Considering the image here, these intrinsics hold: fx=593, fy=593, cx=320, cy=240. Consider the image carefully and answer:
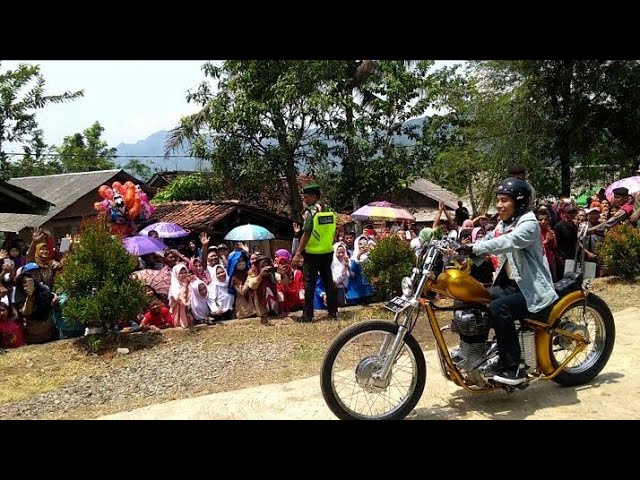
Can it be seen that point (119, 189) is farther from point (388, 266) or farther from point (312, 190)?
point (388, 266)

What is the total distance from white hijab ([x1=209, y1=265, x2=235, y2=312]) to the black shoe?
468cm

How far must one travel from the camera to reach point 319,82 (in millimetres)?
17938

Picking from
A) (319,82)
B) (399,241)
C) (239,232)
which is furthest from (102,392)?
(319,82)

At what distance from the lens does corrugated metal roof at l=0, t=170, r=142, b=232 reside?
76.6 ft

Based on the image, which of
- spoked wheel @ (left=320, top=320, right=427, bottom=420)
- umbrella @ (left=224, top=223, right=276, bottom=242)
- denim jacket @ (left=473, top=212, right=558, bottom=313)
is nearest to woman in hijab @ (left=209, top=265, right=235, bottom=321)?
spoked wheel @ (left=320, top=320, right=427, bottom=420)

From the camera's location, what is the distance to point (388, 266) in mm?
8867

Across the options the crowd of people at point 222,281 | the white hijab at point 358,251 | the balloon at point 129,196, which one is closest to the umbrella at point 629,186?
the crowd of people at point 222,281

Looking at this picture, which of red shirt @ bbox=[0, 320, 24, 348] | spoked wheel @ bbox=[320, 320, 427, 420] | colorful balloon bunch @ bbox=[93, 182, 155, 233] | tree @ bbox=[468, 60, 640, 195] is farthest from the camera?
tree @ bbox=[468, 60, 640, 195]

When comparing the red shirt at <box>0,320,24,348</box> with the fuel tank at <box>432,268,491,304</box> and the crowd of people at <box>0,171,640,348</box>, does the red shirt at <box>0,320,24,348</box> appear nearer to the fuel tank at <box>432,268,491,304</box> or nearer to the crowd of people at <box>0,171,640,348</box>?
the crowd of people at <box>0,171,640,348</box>

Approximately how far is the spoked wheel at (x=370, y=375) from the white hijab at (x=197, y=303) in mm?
4077

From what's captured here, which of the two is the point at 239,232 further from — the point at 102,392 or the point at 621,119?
the point at 621,119

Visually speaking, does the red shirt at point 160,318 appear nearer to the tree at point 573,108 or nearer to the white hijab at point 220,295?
the white hijab at point 220,295
